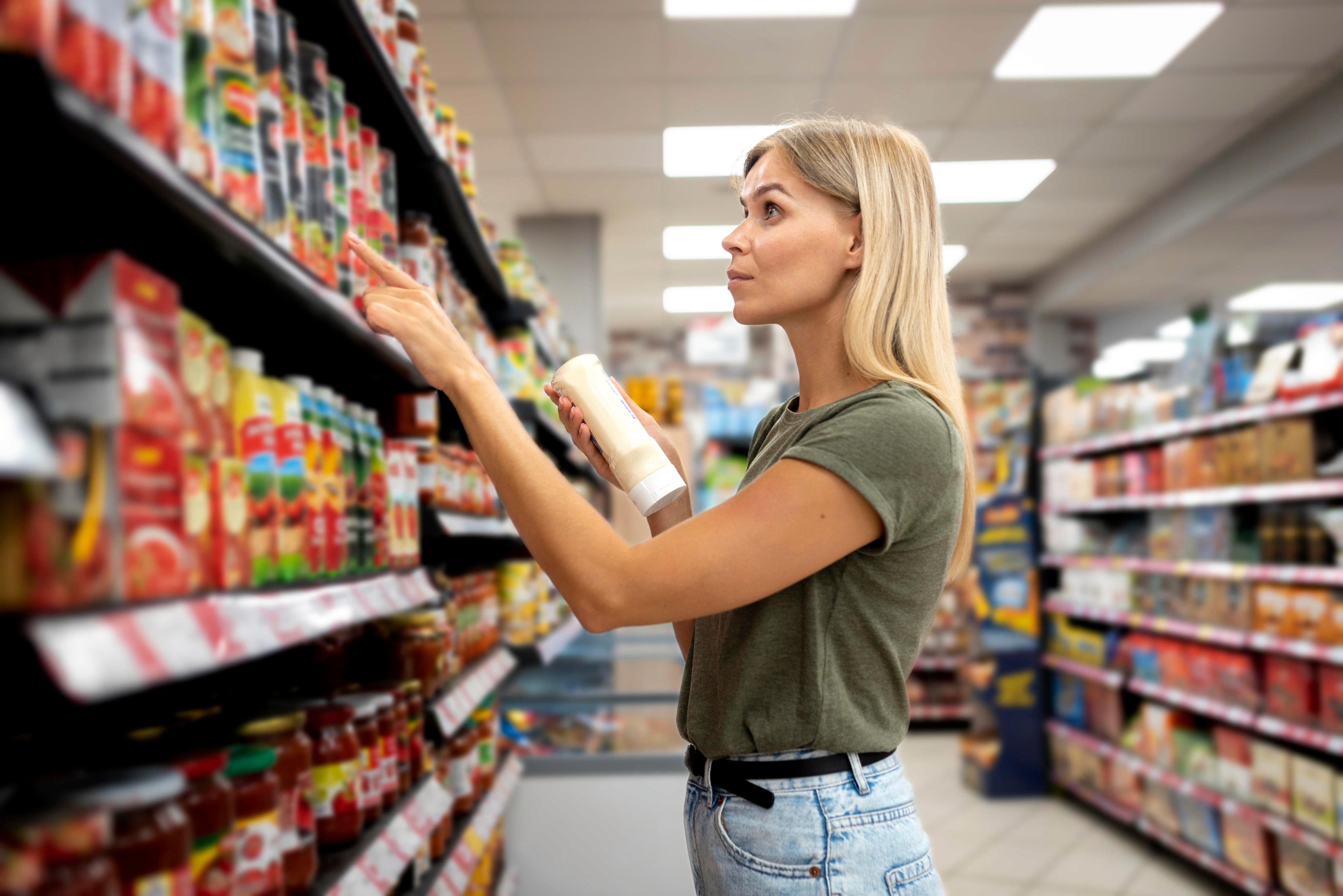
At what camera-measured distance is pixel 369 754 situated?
1365 mm

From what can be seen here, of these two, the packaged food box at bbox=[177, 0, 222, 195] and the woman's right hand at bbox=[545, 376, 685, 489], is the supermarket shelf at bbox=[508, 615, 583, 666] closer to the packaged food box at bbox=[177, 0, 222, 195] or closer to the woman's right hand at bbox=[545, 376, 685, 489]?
the woman's right hand at bbox=[545, 376, 685, 489]

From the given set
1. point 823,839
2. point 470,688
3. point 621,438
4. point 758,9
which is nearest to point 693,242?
point 758,9

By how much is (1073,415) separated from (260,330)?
4.87m

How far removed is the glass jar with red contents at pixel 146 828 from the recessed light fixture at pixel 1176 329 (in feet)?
28.7

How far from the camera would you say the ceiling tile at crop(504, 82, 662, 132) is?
16.0ft

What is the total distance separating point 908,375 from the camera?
130cm

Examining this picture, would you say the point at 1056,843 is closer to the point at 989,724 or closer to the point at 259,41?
the point at 989,724

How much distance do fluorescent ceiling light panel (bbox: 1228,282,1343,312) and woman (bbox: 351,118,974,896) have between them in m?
7.65

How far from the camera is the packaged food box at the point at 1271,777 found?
3611 millimetres

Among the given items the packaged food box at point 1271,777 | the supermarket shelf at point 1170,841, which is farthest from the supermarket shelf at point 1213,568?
the supermarket shelf at point 1170,841

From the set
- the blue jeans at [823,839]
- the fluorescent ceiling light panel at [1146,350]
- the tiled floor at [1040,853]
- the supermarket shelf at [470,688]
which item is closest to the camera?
the blue jeans at [823,839]

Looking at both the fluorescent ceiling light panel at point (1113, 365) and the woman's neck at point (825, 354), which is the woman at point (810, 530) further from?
the fluorescent ceiling light panel at point (1113, 365)

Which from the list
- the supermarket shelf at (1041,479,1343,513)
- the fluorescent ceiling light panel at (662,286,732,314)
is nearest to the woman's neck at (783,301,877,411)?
the supermarket shelf at (1041,479,1343,513)

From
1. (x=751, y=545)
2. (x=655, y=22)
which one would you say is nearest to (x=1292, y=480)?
(x=655, y=22)
